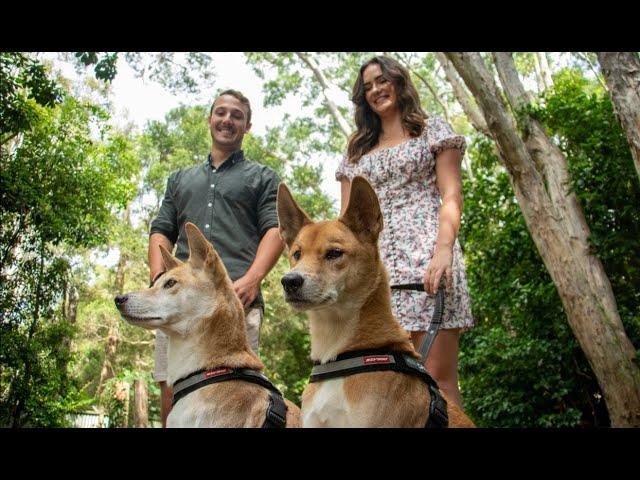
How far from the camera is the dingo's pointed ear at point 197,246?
3.47 m

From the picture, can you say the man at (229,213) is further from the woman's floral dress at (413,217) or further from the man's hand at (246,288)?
the woman's floral dress at (413,217)

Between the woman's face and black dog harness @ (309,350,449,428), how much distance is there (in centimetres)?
166

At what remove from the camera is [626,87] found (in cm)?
538

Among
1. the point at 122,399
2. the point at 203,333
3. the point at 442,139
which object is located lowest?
the point at 122,399

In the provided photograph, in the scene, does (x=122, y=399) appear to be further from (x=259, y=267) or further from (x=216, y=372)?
(x=216, y=372)

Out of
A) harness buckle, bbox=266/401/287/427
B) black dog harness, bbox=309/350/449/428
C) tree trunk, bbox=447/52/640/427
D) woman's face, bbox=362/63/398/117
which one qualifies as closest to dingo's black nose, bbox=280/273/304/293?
black dog harness, bbox=309/350/449/428

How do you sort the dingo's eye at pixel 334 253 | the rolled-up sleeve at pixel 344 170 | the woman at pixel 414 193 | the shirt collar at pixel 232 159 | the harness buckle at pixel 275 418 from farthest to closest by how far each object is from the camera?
the shirt collar at pixel 232 159, the rolled-up sleeve at pixel 344 170, the woman at pixel 414 193, the harness buckle at pixel 275 418, the dingo's eye at pixel 334 253

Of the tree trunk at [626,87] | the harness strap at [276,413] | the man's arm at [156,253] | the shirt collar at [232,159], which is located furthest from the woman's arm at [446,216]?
the tree trunk at [626,87]

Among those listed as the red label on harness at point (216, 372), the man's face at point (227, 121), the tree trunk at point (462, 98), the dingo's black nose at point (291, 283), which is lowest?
the red label on harness at point (216, 372)

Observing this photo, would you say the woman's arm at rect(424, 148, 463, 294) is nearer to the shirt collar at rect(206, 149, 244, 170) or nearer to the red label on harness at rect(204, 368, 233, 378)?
the red label on harness at rect(204, 368, 233, 378)

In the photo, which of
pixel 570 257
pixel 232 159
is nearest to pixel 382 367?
pixel 232 159

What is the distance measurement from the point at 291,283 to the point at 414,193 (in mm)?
1174
